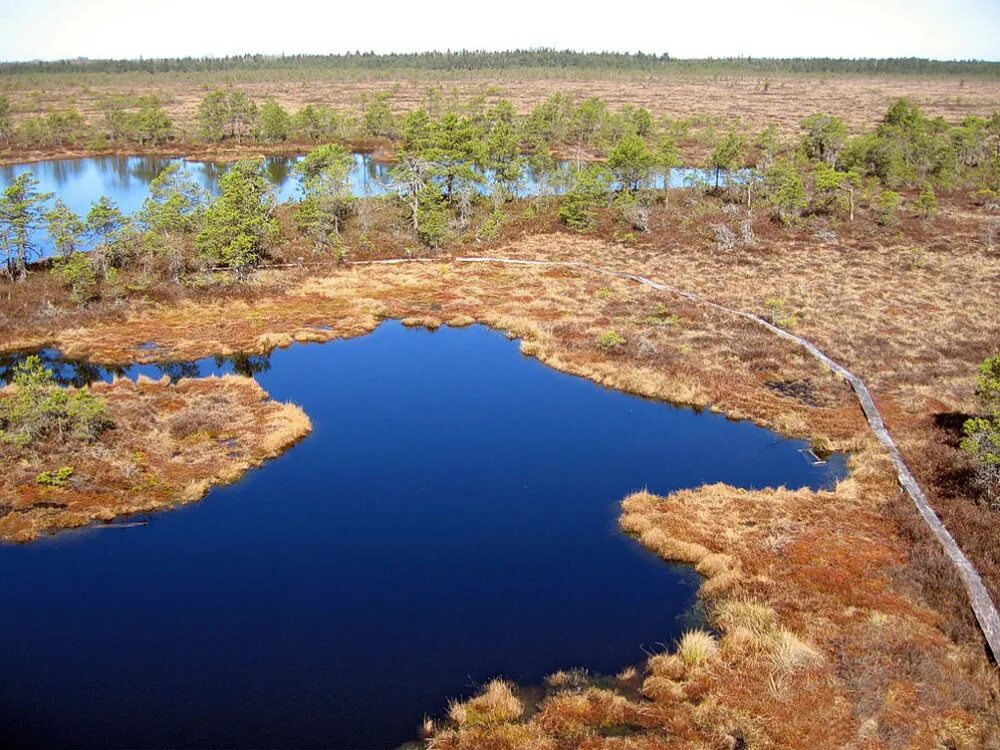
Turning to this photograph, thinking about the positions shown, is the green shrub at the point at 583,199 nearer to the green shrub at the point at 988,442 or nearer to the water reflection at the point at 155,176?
the water reflection at the point at 155,176

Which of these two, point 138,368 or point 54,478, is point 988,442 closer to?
point 54,478

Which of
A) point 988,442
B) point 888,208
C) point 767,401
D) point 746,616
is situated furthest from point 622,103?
point 746,616

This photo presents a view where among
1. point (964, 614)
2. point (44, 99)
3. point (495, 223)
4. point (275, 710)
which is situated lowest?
point (275, 710)

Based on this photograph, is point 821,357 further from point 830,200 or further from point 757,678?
point 830,200

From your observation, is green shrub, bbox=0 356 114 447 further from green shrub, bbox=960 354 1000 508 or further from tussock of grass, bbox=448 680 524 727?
green shrub, bbox=960 354 1000 508

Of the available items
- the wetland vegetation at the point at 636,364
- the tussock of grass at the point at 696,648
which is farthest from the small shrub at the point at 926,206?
the tussock of grass at the point at 696,648

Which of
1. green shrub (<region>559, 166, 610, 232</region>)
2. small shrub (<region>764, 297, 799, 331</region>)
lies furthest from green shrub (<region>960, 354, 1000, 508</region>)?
green shrub (<region>559, 166, 610, 232</region>)

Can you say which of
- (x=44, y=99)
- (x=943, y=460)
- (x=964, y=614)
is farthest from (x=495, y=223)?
(x=44, y=99)
